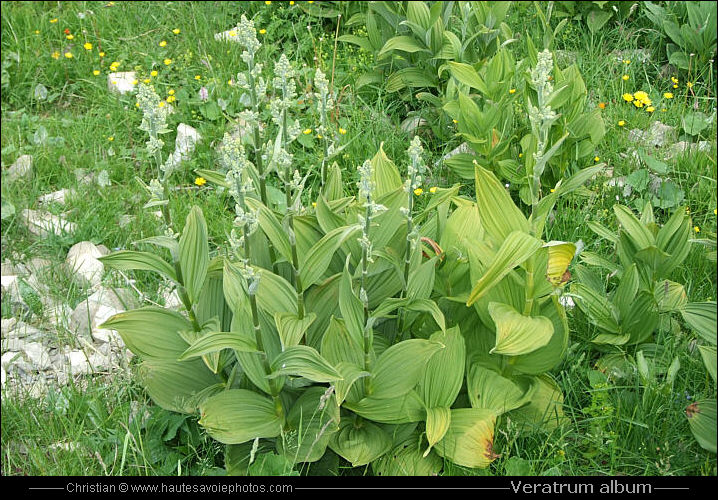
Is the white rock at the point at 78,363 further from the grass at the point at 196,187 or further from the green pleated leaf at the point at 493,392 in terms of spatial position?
the green pleated leaf at the point at 493,392

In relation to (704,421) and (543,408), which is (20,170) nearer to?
(543,408)

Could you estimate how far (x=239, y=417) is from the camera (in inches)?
123

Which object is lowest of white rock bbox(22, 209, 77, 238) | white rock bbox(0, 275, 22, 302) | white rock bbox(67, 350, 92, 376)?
white rock bbox(67, 350, 92, 376)

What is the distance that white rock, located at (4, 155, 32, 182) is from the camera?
5.10 metres

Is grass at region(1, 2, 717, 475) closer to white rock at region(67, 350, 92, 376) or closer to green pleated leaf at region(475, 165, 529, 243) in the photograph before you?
white rock at region(67, 350, 92, 376)

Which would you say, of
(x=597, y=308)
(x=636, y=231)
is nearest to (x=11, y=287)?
(x=597, y=308)

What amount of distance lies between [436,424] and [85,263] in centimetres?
253

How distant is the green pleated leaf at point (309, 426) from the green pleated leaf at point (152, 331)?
22.7 inches

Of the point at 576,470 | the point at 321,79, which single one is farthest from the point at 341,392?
the point at 321,79

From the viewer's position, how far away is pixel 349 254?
314 centimetres

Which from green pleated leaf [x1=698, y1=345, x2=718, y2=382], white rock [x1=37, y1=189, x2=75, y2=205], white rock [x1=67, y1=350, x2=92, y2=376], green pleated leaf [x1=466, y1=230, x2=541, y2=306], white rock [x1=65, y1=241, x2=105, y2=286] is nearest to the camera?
green pleated leaf [x1=698, y1=345, x2=718, y2=382]

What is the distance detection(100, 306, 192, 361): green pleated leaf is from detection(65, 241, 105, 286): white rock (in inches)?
51.0

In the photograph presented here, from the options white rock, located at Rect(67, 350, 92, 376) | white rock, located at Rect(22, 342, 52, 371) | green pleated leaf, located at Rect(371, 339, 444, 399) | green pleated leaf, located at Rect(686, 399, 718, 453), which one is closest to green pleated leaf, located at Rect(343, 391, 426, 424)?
green pleated leaf, located at Rect(371, 339, 444, 399)

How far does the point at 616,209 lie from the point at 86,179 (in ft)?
11.4
